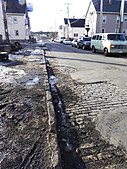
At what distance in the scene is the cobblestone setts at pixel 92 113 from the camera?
314 cm

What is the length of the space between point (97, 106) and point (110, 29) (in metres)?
47.7

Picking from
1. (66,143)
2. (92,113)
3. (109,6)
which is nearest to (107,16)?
(109,6)

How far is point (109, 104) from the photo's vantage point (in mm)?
5465

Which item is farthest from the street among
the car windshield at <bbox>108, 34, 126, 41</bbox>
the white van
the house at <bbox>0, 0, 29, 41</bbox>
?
the house at <bbox>0, 0, 29, 41</bbox>

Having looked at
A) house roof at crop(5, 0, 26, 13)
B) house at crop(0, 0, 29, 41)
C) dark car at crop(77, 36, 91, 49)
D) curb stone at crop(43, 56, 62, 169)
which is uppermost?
house roof at crop(5, 0, 26, 13)

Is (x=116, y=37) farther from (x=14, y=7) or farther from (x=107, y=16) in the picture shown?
(x=14, y=7)

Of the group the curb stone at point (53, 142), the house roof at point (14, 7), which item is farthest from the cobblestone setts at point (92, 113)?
the house roof at point (14, 7)

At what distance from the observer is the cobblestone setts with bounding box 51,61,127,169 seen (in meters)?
3.14

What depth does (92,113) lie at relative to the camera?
4871 millimetres

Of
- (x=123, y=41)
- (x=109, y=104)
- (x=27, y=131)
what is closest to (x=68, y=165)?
(x=27, y=131)

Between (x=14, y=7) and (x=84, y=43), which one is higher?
(x=14, y=7)

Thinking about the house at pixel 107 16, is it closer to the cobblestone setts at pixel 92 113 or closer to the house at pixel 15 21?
the house at pixel 15 21

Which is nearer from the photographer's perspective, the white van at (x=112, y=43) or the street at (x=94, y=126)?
the street at (x=94, y=126)

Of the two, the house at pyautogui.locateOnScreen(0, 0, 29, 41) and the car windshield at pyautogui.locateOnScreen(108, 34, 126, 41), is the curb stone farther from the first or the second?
the house at pyautogui.locateOnScreen(0, 0, 29, 41)
